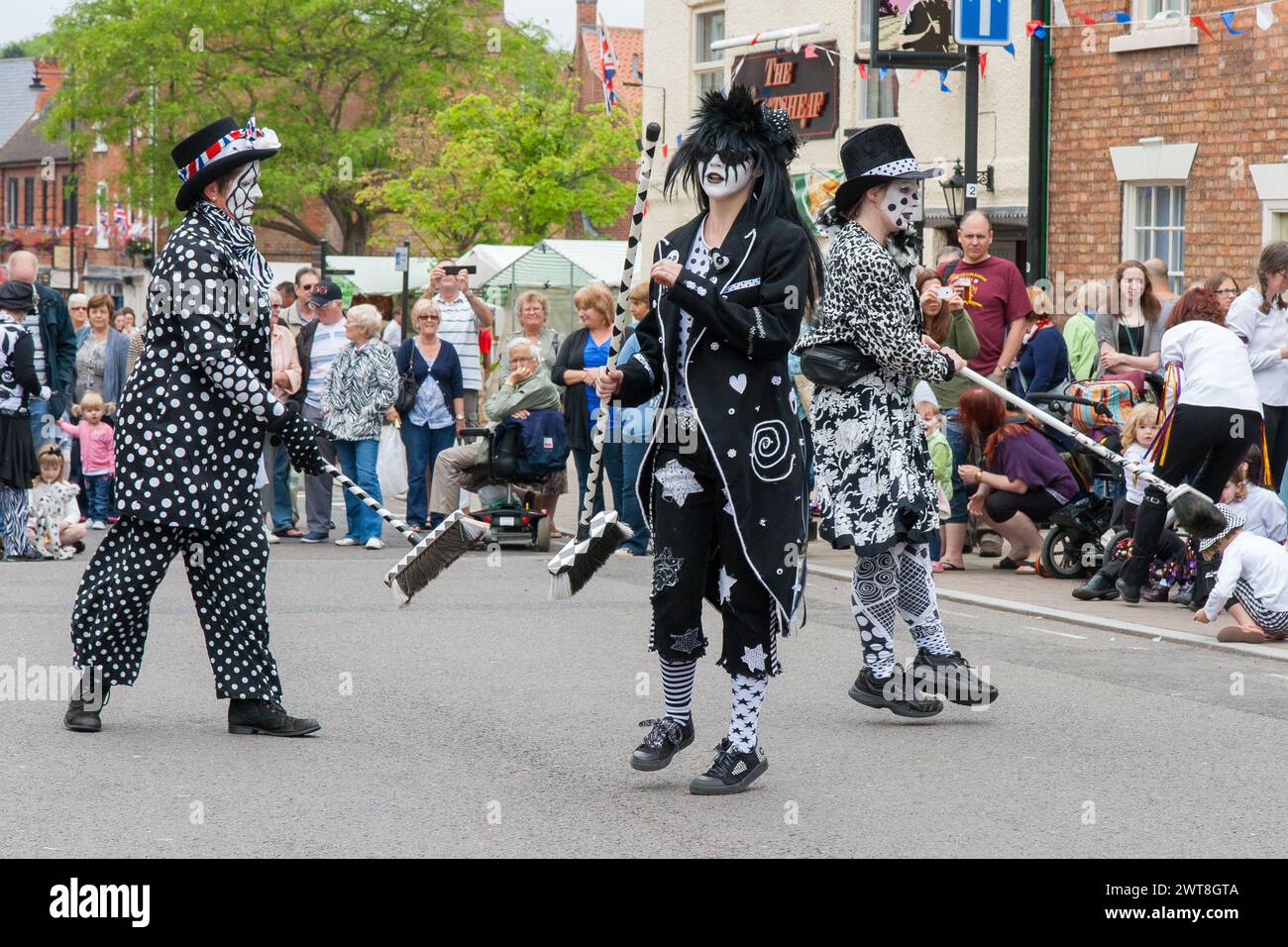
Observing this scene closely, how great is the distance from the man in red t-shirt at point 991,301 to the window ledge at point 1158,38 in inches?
272

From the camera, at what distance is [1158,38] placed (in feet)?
61.1

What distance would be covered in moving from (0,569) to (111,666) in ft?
20.9

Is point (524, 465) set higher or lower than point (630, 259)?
lower

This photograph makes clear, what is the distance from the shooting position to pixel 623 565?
13219 mm

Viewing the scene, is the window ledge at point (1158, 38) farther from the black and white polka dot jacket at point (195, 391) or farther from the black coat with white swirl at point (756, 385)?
the black and white polka dot jacket at point (195, 391)

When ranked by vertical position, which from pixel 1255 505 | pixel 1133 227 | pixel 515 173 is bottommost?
pixel 1255 505

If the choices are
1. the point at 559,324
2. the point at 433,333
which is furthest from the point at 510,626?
the point at 559,324

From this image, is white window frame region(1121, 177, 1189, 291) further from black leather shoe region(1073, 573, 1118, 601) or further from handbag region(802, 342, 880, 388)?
handbag region(802, 342, 880, 388)

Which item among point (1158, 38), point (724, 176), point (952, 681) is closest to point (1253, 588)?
point (952, 681)

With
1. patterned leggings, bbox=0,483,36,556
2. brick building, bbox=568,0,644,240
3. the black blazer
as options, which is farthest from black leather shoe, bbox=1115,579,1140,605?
brick building, bbox=568,0,644,240

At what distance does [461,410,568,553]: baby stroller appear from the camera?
14.4 m

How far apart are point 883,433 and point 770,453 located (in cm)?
122

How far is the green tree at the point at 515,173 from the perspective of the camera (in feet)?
139

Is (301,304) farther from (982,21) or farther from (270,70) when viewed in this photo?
(270,70)
